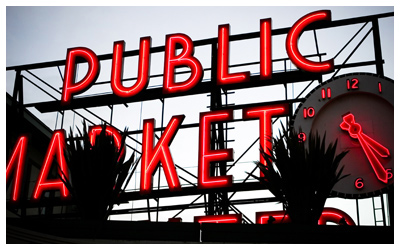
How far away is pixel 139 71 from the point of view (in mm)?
20531

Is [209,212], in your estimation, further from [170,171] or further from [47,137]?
[47,137]

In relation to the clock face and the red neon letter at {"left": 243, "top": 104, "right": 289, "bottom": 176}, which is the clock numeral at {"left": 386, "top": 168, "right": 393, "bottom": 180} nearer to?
the clock face

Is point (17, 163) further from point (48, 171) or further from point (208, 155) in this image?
point (208, 155)

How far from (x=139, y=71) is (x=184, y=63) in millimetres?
1734

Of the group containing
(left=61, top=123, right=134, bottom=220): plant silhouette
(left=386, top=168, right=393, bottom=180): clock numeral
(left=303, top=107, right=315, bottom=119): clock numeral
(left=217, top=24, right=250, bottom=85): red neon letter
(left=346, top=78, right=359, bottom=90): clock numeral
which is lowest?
(left=61, top=123, right=134, bottom=220): plant silhouette

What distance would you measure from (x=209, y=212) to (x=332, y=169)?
9.53 meters

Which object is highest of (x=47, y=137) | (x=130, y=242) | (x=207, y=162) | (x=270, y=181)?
(x=47, y=137)

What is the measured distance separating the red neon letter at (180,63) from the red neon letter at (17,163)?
18.1 ft

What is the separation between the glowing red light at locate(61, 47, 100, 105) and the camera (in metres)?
20.9

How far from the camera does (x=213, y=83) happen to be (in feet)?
64.2

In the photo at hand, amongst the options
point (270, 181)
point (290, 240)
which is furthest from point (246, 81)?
point (290, 240)

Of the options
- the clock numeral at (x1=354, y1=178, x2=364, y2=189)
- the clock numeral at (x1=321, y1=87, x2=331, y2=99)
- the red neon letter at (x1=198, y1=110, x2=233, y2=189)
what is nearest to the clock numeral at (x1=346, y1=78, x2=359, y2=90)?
the clock numeral at (x1=321, y1=87, x2=331, y2=99)

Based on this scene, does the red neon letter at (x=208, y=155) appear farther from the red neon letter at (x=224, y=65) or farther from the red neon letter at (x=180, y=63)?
the red neon letter at (x=180, y=63)

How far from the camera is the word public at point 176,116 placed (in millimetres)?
17859
